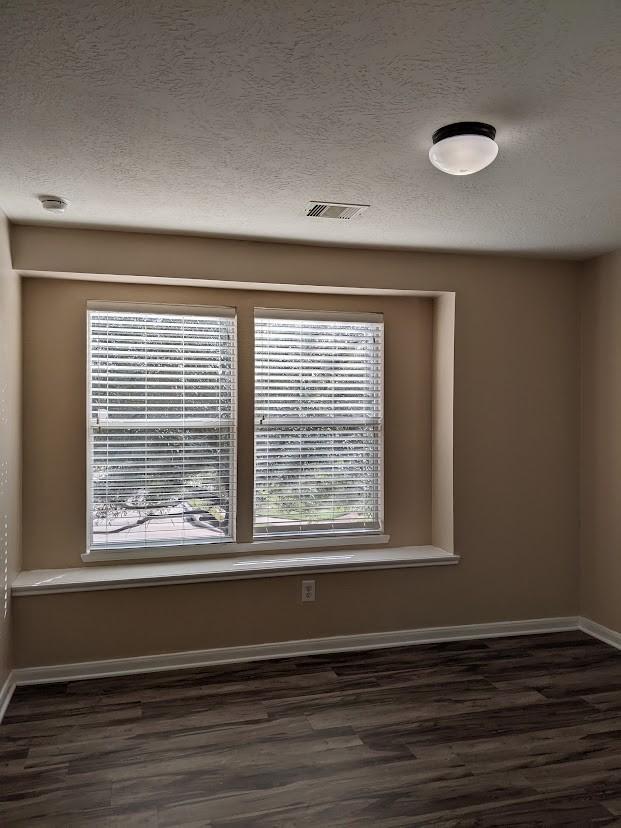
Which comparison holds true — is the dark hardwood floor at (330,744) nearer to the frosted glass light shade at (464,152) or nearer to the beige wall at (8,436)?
the beige wall at (8,436)

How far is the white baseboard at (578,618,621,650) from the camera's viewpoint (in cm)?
417

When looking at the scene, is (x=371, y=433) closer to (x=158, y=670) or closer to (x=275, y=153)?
(x=158, y=670)

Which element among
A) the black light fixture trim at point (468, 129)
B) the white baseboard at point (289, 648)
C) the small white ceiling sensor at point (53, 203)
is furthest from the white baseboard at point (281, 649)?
the black light fixture trim at point (468, 129)

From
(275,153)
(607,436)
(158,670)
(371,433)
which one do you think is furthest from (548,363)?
(158,670)

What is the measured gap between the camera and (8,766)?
9.11ft

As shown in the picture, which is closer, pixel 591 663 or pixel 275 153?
pixel 275 153

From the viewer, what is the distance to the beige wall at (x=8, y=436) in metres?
3.32

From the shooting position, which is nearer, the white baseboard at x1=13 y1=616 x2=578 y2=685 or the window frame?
the white baseboard at x1=13 y1=616 x2=578 y2=685

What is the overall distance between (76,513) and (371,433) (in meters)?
1.91

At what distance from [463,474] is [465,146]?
2.41 metres

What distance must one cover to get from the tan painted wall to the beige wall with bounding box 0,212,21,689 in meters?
3.51

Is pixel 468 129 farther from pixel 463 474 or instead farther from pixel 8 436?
pixel 8 436

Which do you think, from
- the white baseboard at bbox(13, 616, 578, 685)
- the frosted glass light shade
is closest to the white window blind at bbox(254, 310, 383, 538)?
the white baseboard at bbox(13, 616, 578, 685)

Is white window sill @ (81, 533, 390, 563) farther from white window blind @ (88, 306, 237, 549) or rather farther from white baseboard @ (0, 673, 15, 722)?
white baseboard @ (0, 673, 15, 722)
